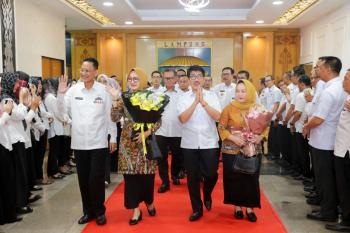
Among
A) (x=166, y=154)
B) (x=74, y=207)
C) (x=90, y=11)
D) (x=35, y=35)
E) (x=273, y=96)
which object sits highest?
(x=90, y=11)

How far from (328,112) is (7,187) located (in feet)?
10.8

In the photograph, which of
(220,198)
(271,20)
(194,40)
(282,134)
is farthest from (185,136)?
(194,40)

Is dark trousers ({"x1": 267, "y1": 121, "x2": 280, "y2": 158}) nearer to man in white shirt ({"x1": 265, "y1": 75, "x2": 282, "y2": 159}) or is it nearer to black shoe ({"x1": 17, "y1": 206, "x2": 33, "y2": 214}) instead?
man in white shirt ({"x1": 265, "y1": 75, "x2": 282, "y2": 159})

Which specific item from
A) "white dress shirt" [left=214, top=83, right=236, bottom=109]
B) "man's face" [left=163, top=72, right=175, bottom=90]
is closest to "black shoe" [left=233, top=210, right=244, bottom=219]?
"man's face" [left=163, top=72, right=175, bottom=90]

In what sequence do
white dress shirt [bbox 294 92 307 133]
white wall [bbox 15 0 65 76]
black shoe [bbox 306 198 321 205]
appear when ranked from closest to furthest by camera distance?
black shoe [bbox 306 198 321 205] → white dress shirt [bbox 294 92 307 133] → white wall [bbox 15 0 65 76]

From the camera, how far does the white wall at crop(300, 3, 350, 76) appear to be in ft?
24.1

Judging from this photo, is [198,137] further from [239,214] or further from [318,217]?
[318,217]

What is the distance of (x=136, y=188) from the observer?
3578mm

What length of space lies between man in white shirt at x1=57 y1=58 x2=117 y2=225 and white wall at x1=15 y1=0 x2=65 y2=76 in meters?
3.37

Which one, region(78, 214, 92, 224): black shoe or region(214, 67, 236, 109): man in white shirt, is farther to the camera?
region(214, 67, 236, 109): man in white shirt

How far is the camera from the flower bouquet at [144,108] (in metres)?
3.38

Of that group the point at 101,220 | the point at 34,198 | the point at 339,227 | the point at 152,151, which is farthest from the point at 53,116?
the point at 339,227

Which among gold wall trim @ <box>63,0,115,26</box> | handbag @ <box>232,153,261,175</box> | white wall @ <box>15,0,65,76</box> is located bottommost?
handbag @ <box>232,153,261,175</box>

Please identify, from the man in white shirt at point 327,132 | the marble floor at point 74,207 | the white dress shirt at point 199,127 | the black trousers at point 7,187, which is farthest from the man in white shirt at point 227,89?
the black trousers at point 7,187
